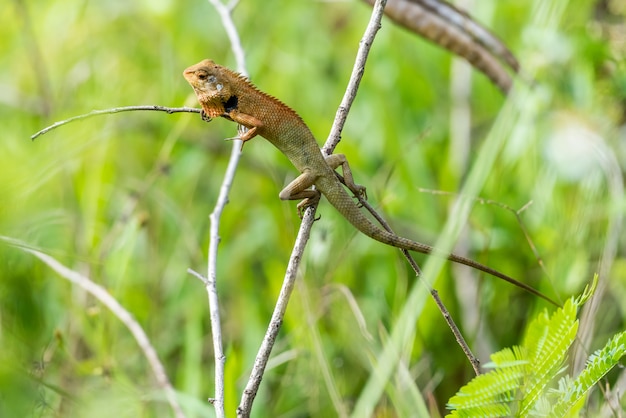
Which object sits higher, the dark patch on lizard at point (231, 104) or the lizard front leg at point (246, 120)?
the dark patch on lizard at point (231, 104)

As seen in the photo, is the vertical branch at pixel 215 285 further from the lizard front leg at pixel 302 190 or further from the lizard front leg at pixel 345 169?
the lizard front leg at pixel 345 169

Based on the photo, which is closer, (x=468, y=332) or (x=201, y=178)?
(x=468, y=332)

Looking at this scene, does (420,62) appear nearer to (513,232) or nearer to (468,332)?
(513,232)

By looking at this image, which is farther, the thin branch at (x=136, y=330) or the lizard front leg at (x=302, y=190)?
the thin branch at (x=136, y=330)

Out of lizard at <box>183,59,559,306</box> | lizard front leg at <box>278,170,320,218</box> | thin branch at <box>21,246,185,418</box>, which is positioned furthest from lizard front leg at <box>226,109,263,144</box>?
thin branch at <box>21,246,185,418</box>

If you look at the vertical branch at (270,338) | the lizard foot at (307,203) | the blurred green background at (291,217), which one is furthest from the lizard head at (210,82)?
the blurred green background at (291,217)

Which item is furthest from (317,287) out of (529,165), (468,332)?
(529,165)

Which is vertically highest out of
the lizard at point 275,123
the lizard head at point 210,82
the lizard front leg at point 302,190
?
the lizard head at point 210,82
